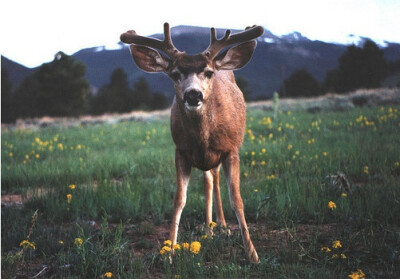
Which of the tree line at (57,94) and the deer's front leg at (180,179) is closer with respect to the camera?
the deer's front leg at (180,179)

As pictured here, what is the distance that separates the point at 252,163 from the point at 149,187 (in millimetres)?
1798

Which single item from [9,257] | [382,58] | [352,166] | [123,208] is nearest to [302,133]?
[352,166]

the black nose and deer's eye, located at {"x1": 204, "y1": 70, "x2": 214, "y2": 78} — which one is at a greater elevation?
deer's eye, located at {"x1": 204, "y1": 70, "x2": 214, "y2": 78}

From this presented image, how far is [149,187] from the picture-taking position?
19.8 ft

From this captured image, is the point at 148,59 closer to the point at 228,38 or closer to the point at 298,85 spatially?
the point at 228,38

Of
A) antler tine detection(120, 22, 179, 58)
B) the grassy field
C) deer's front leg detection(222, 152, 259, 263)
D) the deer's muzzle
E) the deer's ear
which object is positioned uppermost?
antler tine detection(120, 22, 179, 58)

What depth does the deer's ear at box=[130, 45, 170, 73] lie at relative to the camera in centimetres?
423

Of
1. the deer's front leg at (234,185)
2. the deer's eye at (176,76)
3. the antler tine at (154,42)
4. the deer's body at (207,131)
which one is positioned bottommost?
the deer's front leg at (234,185)

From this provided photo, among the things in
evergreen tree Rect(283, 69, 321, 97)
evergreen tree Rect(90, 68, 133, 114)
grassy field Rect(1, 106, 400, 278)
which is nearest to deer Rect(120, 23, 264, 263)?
grassy field Rect(1, 106, 400, 278)

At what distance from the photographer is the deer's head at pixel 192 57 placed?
3.83m

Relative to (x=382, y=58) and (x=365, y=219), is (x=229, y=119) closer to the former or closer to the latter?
(x=365, y=219)

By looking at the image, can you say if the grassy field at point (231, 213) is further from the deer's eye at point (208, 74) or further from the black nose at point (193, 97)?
the deer's eye at point (208, 74)

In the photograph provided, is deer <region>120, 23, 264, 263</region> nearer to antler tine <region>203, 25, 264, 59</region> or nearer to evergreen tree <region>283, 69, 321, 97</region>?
antler tine <region>203, 25, 264, 59</region>

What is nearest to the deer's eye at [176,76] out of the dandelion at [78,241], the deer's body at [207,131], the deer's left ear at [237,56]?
the deer's body at [207,131]
